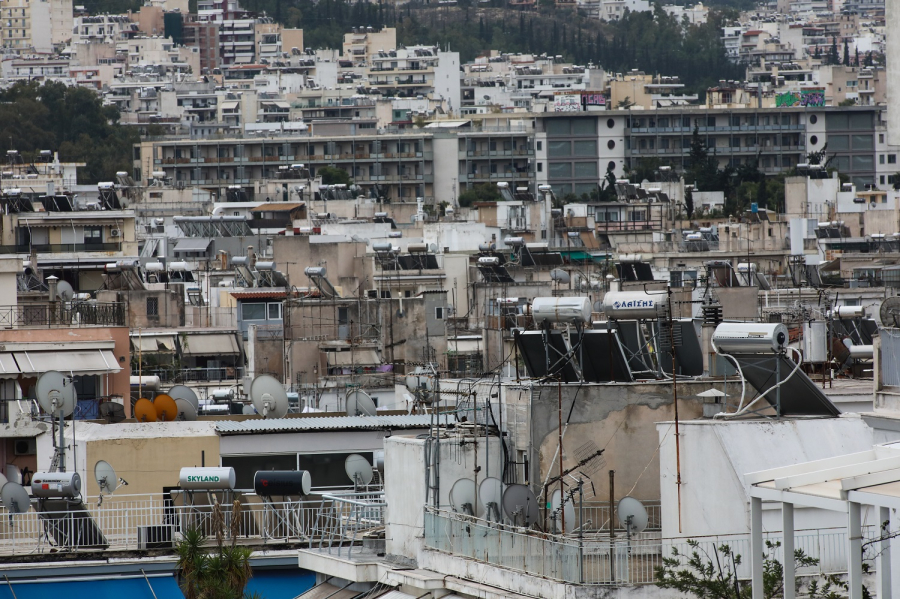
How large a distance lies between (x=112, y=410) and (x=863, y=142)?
95908 millimetres

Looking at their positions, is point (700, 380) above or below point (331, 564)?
above

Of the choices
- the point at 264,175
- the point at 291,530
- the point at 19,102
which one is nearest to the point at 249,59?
the point at 19,102

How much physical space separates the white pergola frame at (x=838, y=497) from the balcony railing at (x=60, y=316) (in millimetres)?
18180

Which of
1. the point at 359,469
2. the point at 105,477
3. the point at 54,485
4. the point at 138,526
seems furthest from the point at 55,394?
the point at 359,469

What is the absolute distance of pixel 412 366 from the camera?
123 ft

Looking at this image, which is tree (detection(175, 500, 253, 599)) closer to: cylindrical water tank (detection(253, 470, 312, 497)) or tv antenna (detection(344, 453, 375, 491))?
cylindrical water tank (detection(253, 470, 312, 497))

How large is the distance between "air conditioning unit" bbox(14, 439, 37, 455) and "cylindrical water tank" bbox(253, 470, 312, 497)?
6.11 m

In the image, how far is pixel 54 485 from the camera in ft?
60.1

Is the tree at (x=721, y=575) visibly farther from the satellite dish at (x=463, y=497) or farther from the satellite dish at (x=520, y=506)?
the satellite dish at (x=463, y=497)

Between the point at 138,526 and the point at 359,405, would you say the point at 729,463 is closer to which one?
the point at 138,526

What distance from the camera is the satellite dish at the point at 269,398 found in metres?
23.1

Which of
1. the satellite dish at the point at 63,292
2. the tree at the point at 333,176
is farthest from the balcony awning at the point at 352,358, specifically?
the tree at the point at 333,176

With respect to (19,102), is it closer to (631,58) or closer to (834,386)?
(631,58)

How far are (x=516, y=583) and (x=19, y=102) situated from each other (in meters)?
118
